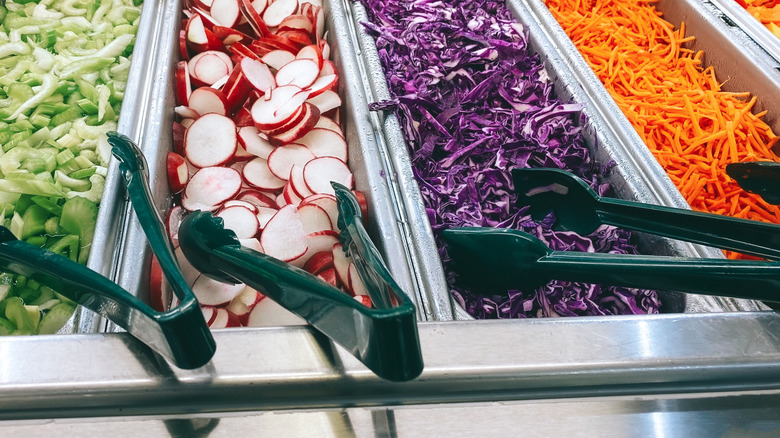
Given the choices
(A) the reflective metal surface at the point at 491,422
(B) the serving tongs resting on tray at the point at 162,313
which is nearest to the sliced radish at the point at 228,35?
(B) the serving tongs resting on tray at the point at 162,313

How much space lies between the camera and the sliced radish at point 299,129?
65.6 inches

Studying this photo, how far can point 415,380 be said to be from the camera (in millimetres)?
759

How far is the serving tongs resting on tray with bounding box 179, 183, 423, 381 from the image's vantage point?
1.83ft

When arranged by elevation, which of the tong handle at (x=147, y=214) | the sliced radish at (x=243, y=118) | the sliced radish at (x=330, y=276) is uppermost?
the tong handle at (x=147, y=214)

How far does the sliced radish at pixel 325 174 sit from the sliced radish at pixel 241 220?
0.20 m

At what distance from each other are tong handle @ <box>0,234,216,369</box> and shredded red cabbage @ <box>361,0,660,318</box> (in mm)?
793

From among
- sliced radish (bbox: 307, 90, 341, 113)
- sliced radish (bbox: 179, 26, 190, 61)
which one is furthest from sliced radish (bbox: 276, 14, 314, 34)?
sliced radish (bbox: 307, 90, 341, 113)

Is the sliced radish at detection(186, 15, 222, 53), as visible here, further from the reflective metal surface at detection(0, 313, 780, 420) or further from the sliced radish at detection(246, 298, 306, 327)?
the reflective metal surface at detection(0, 313, 780, 420)

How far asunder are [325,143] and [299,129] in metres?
0.11

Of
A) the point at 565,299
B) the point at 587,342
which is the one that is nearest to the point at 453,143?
the point at 565,299

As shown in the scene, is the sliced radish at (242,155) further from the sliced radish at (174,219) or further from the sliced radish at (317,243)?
the sliced radish at (317,243)

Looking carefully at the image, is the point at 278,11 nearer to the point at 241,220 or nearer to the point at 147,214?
the point at 241,220

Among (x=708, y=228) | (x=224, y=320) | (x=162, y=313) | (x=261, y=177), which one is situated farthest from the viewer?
(x=261, y=177)

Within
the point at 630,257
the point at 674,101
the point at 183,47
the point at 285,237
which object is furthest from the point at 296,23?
the point at 630,257
